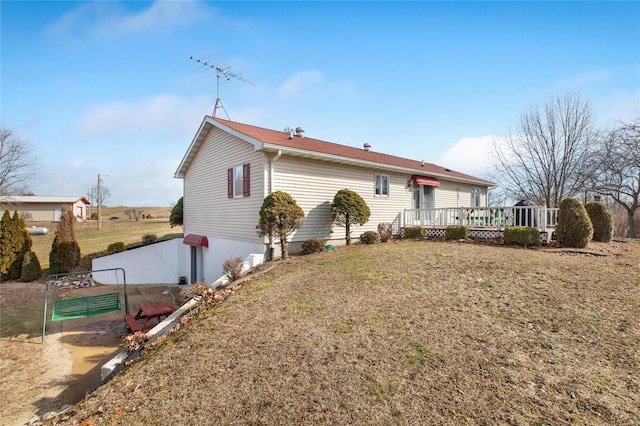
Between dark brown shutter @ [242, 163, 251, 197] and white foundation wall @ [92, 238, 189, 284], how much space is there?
651cm

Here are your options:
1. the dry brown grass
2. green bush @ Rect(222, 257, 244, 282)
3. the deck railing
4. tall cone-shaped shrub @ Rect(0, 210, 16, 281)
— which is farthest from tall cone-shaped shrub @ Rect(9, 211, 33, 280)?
the deck railing

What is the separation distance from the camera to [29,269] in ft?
50.0

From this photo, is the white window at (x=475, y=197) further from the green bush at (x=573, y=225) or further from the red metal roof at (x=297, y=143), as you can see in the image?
the green bush at (x=573, y=225)

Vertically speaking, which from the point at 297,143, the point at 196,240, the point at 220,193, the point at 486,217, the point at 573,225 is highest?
the point at 297,143

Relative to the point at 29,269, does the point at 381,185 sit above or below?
above

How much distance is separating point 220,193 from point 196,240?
9.43 feet

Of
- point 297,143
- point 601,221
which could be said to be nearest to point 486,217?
point 601,221

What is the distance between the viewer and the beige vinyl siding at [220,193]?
10828 millimetres

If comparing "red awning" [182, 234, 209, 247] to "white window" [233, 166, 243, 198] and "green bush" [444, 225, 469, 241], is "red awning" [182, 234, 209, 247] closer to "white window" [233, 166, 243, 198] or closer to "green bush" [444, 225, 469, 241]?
"white window" [233, 166, 243, 198]

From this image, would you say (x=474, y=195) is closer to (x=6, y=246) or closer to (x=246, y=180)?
(x=246, y=180)

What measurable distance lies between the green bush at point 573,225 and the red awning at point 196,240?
13.8 meters

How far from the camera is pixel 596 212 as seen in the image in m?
13.2

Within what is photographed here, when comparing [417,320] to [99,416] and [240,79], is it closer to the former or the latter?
[99,416]

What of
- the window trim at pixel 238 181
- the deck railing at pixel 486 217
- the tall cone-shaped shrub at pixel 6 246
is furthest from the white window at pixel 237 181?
the tall cone-shaped shrub at pixel 6 246
